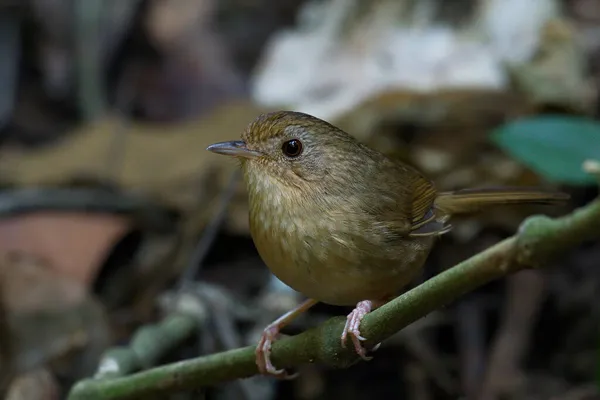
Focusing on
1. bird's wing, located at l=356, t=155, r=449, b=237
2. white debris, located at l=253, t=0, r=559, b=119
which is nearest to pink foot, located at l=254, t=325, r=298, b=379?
bird's wing, located at l=356, t=155, r=449, b=237

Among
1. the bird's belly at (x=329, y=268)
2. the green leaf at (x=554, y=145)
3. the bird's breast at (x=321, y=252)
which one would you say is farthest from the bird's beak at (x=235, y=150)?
the green leaf at (x=554, y=145)

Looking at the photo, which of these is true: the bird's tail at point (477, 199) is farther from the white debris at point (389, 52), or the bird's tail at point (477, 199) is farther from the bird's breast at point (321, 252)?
the white debris at point (389, 52)

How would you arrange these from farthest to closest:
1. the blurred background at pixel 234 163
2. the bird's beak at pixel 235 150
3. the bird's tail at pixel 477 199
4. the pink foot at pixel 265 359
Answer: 1. the blurred background at pixel 234 163
2. the bird's tail at pixel 477 199
3. the bird's beak at pixel 235 150
4. the pink foot at pixel 265 359

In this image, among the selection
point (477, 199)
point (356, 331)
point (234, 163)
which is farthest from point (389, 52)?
point (356, 331)

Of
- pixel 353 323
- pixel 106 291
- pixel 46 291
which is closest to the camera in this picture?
pixel 353 323

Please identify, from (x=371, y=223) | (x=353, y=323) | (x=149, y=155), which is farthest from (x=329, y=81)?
(x=353, y=323)

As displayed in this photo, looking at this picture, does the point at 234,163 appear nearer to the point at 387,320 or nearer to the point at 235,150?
the point at 235,150

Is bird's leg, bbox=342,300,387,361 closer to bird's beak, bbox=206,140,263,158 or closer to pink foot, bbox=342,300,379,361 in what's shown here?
pink foot, bbox=342,300,379,361

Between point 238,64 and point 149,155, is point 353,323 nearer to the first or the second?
point 149,155
